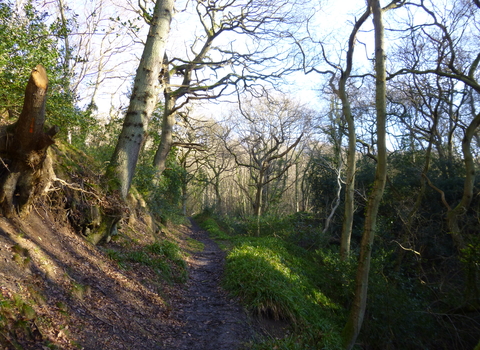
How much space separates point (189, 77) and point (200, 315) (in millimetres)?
10575

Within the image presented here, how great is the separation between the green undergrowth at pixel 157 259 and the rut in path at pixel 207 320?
389 mm

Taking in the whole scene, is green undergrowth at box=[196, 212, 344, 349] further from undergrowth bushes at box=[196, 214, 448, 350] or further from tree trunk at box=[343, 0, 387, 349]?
tree trunk at box=[343, 0, 387, 349]

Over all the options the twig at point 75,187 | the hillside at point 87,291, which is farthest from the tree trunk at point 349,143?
the twig at point 75,187

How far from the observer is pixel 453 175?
13.7 meters

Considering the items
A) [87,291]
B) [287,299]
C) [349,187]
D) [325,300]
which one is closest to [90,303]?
[87,291]

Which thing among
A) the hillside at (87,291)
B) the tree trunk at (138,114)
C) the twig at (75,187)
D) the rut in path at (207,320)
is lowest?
the rut in path at (207,320)

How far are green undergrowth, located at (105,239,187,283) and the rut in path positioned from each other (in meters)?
0.39

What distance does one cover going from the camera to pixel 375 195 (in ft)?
21.7

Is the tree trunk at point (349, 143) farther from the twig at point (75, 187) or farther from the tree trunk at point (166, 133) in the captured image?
the tree trunk at point (166, 133)

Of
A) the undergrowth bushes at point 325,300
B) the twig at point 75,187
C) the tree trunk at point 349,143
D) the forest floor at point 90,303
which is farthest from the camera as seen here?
the tree trunk at point 349,143

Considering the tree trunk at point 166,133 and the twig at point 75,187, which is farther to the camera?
the tree trunk at point 166,133

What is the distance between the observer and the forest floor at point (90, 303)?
3.41m

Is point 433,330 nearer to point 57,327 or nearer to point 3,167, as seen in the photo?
point 57,327

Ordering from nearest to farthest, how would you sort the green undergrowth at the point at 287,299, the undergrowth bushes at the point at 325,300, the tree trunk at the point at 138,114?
the green undergrowth at the point at 287,299
the undergrowth bushes at the point at 325,300
the tree trunk at the point at 138,114
